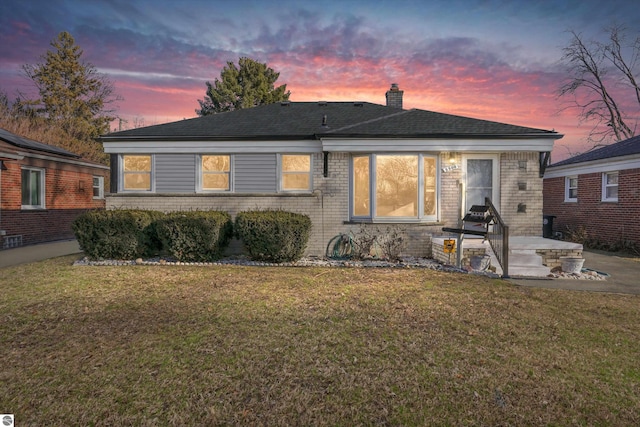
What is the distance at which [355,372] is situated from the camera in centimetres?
332

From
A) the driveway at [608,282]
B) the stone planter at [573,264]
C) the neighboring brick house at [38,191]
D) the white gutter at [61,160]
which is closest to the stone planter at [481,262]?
the driveway at [608,282]

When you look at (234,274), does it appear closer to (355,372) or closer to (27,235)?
(355,372)

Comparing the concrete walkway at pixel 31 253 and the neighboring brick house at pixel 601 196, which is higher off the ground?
the neighboring brick house at pixel 601 196

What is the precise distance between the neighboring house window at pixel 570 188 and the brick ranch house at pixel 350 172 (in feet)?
27.6

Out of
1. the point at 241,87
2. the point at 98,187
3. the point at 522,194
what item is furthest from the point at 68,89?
the point at 522,194

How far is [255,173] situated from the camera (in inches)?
420

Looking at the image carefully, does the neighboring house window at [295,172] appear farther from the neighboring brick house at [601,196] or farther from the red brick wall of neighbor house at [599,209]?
the red brick wall of neighbor house at [599,209]

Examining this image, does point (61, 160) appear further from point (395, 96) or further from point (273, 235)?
point (395, 96)

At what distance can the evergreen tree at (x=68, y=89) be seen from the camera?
3231 cm

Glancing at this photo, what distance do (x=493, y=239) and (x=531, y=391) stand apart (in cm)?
618

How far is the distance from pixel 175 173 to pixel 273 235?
14.6ft

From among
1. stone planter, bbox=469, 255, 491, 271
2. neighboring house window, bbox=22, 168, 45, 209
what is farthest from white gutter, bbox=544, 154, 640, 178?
neighboring house window, bbox=22, 168, 45, 209

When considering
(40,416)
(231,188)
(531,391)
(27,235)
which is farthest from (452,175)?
(27,235)

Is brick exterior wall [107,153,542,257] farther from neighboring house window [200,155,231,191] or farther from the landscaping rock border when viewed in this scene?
the landscaping rock border
